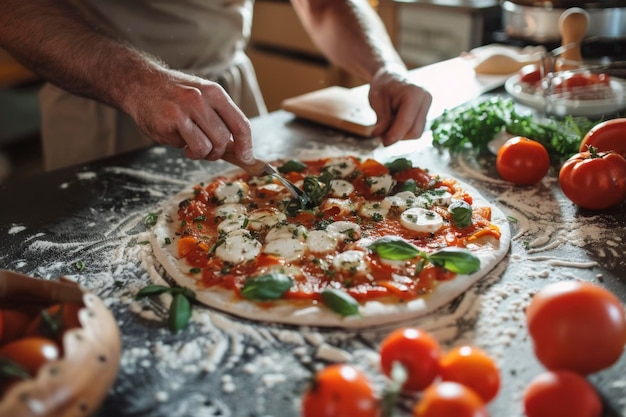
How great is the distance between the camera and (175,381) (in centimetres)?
120

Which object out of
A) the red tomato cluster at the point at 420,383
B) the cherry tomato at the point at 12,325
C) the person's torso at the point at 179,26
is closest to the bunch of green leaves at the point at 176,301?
the cherry tomato at the point at 12,325

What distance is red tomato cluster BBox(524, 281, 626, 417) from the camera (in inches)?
40.8

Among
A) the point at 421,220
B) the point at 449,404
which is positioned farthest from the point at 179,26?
the point at 449,404

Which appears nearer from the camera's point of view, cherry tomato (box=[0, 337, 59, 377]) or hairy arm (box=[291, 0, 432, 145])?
cherry tomato (box=[0, 337, 59, 377])

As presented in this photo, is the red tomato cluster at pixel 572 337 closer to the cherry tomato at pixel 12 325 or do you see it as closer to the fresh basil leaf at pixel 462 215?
the fresh basil leaf at pixel 462 215

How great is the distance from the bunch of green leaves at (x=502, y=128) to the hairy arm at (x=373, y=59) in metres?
0.17

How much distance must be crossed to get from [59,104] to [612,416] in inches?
87.2

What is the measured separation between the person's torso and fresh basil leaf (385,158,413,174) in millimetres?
967

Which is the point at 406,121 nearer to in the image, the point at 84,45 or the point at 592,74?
the point at 592,74

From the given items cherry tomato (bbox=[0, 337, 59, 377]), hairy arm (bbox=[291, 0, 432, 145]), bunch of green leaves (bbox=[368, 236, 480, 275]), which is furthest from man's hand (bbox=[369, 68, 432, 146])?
cherry tomato (bbox=[0, 337, 59, 377])

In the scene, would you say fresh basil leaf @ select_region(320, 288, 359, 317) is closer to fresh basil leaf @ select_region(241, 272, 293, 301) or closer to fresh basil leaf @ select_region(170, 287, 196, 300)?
fresh basil leaf @ select_region(241, 272, 293, 301)

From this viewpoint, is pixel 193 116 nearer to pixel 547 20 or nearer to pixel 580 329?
pixel 580 329

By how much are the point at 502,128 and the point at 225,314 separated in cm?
129

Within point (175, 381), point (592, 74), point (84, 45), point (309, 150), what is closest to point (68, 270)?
point (175, 381)
